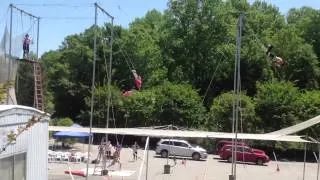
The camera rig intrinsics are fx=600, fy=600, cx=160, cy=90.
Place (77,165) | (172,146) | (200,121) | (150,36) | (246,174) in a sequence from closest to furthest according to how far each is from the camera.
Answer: (246,174)
(77,165)
(172,146)
(200,121)
(150,36)

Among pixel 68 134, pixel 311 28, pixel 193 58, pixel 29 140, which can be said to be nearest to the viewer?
pixel 29 140

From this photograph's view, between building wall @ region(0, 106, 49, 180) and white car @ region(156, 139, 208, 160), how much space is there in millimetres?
31420

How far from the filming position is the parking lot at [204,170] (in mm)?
33906

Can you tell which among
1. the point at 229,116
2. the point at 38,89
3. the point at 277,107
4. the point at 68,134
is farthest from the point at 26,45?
the point at 277,107

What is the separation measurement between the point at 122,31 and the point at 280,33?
789 inches

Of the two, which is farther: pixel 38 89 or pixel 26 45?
pixel 26 45

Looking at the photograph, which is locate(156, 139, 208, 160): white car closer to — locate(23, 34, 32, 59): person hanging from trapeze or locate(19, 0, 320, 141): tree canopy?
locate(19, 0, 320, 141): tree canopy

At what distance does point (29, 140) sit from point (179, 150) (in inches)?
1332

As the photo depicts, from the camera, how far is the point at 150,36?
8281 cm

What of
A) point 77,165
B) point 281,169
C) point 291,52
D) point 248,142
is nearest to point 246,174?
point 281,169

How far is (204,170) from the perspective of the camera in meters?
38.2

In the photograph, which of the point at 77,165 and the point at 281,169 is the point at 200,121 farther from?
the point at 77,165

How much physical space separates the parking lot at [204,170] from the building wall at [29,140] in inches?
589

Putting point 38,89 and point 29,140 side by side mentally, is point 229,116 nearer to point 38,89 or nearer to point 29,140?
point 38,89
